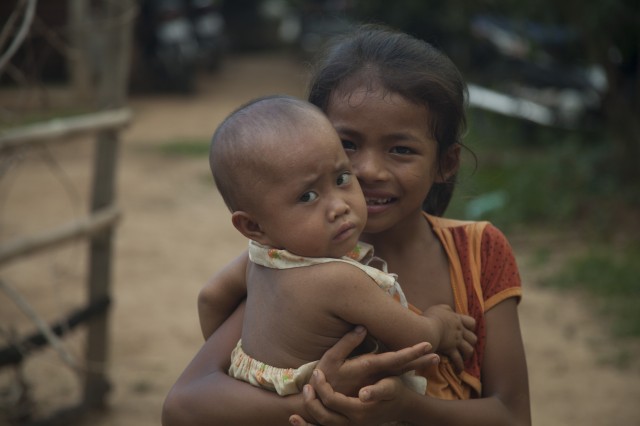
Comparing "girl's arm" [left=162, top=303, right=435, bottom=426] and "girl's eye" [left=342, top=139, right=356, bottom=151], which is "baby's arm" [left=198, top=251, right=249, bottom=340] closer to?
"girl's arm" [left=162, top=303, right=435, bottom=426]

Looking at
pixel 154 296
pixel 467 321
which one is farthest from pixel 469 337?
pixel 154 296

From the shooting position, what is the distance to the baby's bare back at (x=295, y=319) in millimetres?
1654

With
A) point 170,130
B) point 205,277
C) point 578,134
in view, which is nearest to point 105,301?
point 205,277

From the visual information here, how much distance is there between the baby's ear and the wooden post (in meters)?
2.44

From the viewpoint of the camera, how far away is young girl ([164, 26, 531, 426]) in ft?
5.61

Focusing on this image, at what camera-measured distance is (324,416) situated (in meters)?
1.62

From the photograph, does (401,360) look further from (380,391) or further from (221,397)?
(221,397)

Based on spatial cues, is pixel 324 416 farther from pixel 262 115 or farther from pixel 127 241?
pixel 127 241

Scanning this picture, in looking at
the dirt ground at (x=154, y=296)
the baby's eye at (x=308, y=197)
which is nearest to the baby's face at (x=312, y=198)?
the baby's eye at (x=308, y=197)

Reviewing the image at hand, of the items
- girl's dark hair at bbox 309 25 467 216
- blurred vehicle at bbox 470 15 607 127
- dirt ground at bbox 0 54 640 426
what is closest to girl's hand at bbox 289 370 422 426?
girl's dark hair at bbox 309 25 467 216

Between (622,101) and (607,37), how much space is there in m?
0.60

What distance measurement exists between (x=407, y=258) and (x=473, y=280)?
0.48 ft

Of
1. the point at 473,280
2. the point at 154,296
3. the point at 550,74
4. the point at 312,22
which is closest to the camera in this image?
the point at 473,280

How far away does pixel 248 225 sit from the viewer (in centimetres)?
173
